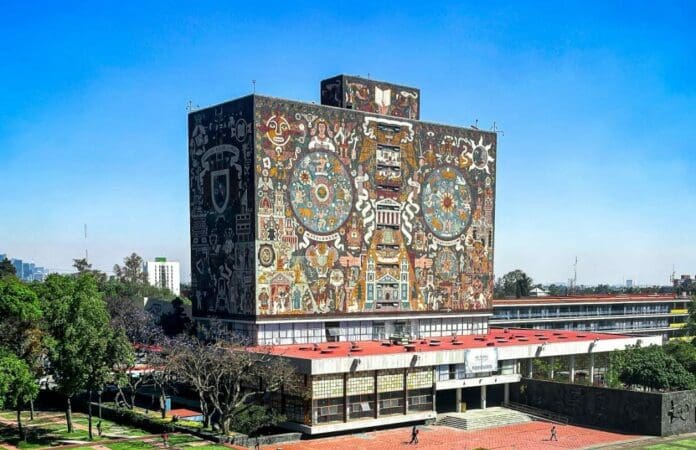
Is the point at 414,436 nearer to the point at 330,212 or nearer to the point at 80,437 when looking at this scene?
the point at 330,212

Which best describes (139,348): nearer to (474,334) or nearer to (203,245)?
(203,245)

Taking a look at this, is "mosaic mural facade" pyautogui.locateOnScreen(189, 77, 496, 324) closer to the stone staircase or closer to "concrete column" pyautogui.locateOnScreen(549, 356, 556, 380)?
"concrete column" pyautogui.locateOnScreen(549, 356, 556, 380)

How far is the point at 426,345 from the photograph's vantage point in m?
71.4

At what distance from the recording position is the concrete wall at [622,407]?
63.2 m

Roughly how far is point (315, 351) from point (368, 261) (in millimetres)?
13152

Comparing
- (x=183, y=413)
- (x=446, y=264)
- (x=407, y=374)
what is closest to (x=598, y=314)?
(x=446, y=264)

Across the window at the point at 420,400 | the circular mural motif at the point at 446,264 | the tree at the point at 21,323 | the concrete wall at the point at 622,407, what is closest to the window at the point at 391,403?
the window at the point at 420,400

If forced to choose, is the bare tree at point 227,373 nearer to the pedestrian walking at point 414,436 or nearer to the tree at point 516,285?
the pedestrian walking at point 414,436

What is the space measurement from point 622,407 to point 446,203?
89.8ft

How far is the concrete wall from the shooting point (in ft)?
207

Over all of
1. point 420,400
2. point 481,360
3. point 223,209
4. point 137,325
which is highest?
point 223,209

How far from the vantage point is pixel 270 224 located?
227 ft

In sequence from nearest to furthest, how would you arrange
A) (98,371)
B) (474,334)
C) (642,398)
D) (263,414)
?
1. (98,371)
2. (263,414)
3. (642,398)
4. (474,334)

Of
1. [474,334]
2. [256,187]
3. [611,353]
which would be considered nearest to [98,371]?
[256,187]
